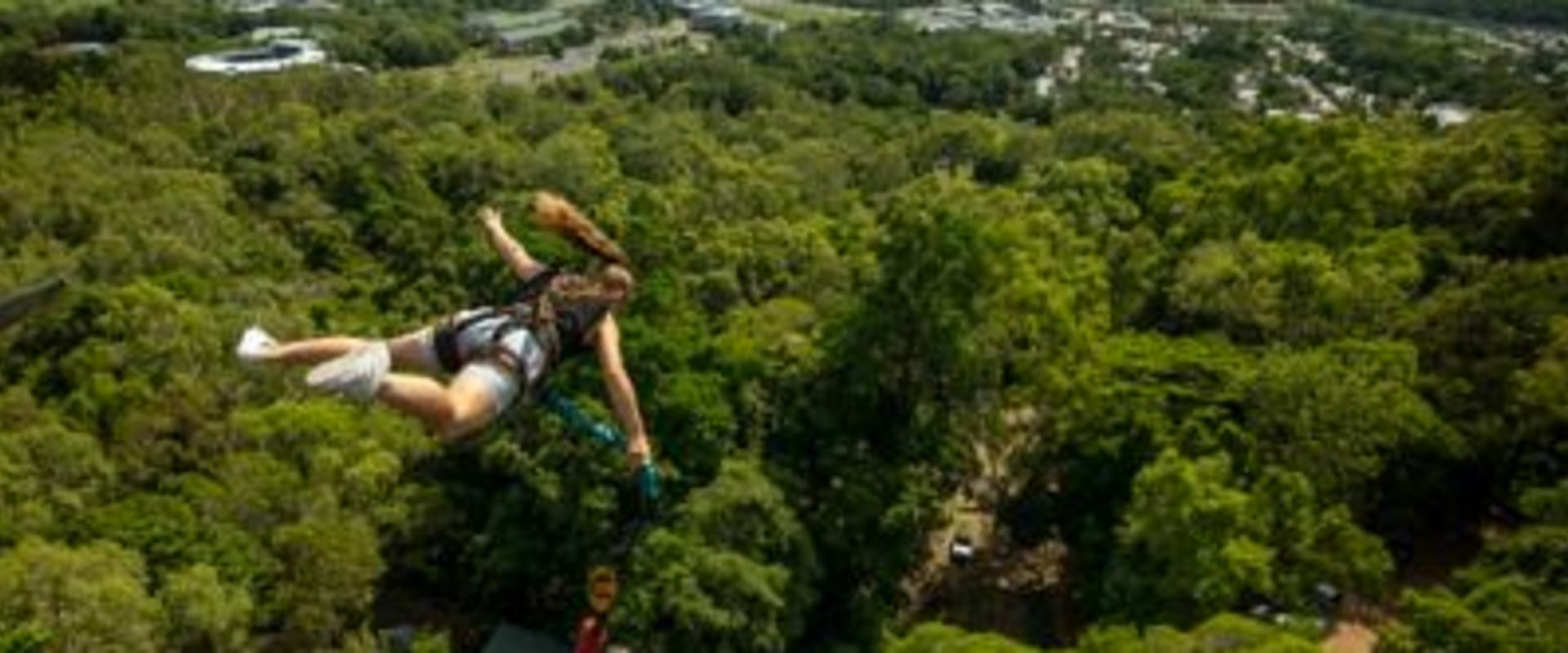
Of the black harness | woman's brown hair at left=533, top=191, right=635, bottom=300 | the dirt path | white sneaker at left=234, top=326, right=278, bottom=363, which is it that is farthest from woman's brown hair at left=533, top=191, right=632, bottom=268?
the dirt path

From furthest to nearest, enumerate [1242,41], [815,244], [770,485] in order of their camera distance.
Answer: [1242,41], [815,244], [770,485]

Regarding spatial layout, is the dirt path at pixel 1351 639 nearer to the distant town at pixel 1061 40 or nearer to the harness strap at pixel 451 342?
the harness strap at pixel 451 342

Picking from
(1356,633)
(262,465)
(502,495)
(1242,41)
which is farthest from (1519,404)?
(1242,41)

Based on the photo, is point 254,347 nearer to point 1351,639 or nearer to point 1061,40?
point 1351,639

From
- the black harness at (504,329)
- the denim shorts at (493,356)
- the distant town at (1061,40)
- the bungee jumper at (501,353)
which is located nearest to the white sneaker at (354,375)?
the bungee jumper at (501,353)

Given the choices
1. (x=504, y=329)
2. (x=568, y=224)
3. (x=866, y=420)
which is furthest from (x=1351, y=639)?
(x=504, y=329)

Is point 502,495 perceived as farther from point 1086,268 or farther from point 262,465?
point 1086,268

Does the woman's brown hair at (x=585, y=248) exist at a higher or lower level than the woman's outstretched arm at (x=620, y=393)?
higher
